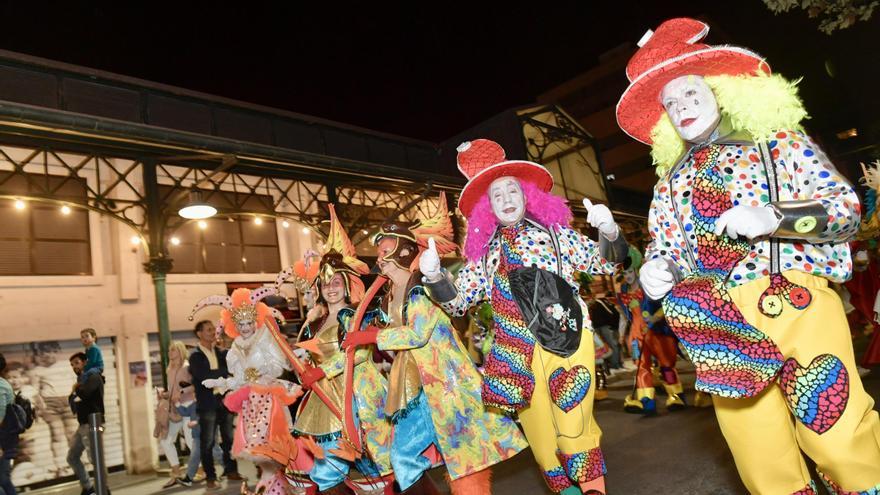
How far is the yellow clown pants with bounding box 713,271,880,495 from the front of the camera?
184 centimetres

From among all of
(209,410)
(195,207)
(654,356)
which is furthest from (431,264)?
(195,207)

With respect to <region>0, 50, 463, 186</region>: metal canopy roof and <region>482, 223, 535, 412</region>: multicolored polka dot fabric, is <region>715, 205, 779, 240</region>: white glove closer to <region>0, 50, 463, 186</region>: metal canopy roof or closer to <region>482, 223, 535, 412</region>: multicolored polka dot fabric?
<region>482, 223, 535, 412</region>: multicolored polka dot fabric

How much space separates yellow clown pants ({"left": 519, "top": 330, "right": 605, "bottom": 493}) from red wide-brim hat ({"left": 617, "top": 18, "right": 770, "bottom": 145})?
3.86ft

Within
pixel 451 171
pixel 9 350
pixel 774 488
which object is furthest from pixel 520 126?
pixel 774 488

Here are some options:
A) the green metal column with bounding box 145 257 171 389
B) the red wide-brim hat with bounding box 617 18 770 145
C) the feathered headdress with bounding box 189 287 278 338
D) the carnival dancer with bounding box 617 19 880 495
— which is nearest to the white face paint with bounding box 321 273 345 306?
the feathered headdress with bounding box 189 287 278 338

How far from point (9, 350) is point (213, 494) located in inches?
229

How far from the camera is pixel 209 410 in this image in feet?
23.5

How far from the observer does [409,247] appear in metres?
4.15

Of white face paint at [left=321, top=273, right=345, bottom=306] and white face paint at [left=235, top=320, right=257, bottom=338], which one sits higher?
white face paint at [left=321, top=273, right=345, bottom=306]

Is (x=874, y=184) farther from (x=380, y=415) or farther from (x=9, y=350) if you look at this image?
(x=9, y=350)

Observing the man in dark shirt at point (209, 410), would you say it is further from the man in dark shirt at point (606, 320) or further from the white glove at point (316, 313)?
the man in dark shirt at point (606, 320)

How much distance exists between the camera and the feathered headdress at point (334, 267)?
4.70m

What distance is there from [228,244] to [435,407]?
1057cm

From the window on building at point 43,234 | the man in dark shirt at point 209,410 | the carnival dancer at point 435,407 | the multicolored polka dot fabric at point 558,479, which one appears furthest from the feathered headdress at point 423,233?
the window on building at point 43,234
